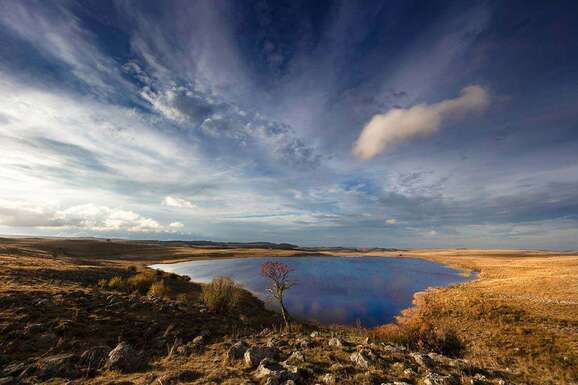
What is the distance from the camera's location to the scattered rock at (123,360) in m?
9.62

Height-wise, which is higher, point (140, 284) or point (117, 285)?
point (117, 285)

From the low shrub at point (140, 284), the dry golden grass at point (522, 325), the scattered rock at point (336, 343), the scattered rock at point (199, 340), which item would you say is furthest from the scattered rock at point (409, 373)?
the low shrub at point (140, 284)

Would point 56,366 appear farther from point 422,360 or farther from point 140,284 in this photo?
point 140,284

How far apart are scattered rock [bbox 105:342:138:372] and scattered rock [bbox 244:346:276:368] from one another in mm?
4636

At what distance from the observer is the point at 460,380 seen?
32.0 feet

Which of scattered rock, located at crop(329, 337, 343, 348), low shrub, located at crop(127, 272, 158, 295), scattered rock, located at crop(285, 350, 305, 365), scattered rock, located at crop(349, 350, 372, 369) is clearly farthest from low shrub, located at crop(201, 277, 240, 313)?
scattered rock, located at crop(349, 350, 372, 369)

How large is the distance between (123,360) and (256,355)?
221 inches

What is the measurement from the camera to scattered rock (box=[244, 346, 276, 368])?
34.6ft

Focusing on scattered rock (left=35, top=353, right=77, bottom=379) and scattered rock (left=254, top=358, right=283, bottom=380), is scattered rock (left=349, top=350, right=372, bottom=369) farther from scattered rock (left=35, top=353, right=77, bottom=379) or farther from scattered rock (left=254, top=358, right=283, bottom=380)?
scattered rock (left=35, top=353, right=77, bottom=379)

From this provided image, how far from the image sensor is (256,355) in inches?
436

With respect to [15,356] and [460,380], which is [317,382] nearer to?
[460,380]

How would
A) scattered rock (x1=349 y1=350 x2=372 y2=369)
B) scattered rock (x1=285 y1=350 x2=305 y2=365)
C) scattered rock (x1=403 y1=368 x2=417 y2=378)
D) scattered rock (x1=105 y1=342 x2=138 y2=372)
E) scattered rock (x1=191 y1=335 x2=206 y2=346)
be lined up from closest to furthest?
scattered rock (x1=105 y1=342 x2=138 y2=372)
scattered rock (x1=403 y1=368 x2=417 y2=378)
scattered rock (x1=349 y1=350 x2=372 y2=369)
scattered rock (x1=285 y1=350 x2=305 y2=365)
scattered rock (x1=191 y1=335 x2=206 y2=346)

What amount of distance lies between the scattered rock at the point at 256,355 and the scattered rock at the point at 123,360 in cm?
464

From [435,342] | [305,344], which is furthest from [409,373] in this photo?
[435,342]
